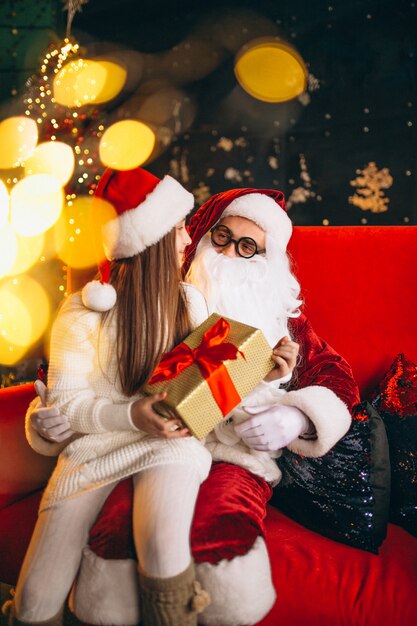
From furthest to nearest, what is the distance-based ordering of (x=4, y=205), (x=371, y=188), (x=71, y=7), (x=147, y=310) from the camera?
(x=71, y=7) → (x=4, y=205) → (x=371, y=188) → (x=147, y=310)

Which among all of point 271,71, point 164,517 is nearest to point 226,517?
point 164,517

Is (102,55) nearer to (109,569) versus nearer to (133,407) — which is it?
(133,407)

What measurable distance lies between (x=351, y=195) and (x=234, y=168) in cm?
83

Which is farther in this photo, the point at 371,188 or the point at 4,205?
the point at 4,205

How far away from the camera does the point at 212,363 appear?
1.12 meters

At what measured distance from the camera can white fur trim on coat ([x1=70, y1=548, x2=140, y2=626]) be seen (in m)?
1.03

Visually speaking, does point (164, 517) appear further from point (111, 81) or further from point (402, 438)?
point (111, 81)

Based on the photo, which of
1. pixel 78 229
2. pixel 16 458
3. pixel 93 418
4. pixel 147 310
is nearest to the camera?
pixel 93 418

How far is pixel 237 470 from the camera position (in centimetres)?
131

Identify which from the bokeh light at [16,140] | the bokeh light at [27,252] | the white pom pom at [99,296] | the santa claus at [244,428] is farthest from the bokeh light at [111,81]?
the white pom pom at [99,296]

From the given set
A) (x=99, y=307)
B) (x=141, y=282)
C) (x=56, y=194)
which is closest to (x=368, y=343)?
(x=141, y=282)

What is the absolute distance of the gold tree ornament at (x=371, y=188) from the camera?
3.11 meters

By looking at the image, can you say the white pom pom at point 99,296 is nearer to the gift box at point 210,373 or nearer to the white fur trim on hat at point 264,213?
the gift box at point 210,373

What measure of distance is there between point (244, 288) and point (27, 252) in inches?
97.1
